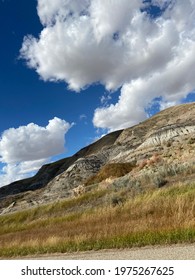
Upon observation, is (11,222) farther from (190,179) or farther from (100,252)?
(100,252)

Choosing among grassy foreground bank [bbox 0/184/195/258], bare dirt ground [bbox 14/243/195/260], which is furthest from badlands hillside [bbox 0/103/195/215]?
bare dirt ground [bbox 14/243/195/260]

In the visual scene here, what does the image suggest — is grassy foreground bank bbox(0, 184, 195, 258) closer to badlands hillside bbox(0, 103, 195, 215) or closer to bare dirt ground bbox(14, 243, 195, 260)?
bare dirt ground bbox(14, 243, 195, 260)

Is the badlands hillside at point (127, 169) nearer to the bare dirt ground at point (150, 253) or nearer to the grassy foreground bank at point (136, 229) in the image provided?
the grassy foreground bank at point (136, 229)

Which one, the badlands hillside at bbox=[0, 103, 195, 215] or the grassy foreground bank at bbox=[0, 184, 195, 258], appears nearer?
the grassy foreground bank at bbox=[0, 184, 195, 258]

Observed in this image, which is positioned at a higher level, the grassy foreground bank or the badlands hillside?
the badlands hillside

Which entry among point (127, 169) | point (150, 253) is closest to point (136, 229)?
point (150, 253)

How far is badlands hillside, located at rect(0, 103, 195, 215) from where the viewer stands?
29.2 m

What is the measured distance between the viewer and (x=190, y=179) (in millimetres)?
24609

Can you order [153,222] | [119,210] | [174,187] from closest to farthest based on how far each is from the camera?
[153,222] → [119,210] → [174,187]

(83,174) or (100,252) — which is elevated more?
(83,174)

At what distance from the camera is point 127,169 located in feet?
152

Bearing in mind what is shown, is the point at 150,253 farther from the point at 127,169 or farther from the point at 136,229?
the point at 127,169
